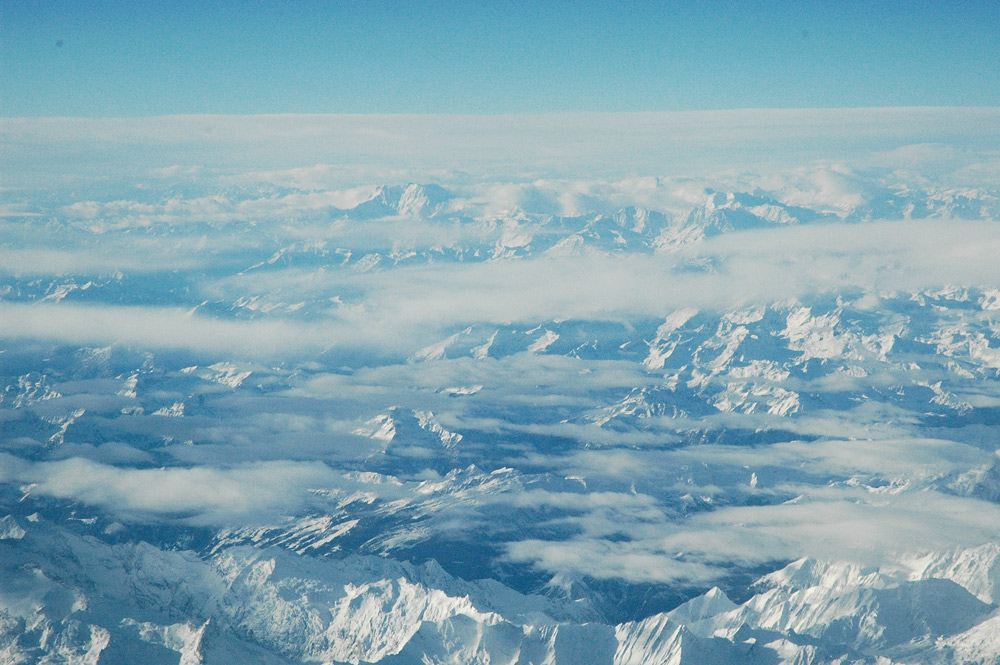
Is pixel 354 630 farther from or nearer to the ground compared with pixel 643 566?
farther from the ground

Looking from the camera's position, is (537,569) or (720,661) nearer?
(720,661)

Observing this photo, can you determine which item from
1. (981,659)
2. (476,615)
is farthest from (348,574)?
(981,659)

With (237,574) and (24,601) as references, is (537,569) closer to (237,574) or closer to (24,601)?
(237,574)

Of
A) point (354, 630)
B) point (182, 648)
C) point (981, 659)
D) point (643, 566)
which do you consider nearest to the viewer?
point (981, 659)

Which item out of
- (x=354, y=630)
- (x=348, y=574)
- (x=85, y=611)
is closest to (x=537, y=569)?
(x=348, y=574)

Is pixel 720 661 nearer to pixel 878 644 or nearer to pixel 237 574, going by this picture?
pixel 878 644

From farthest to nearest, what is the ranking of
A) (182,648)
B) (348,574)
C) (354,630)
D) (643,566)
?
1. (643,566)
2. (348,574)
3. (354,630)
4. (182,648)

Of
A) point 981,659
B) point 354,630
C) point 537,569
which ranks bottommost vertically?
point 537,569

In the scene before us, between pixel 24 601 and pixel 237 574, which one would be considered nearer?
pixel 24 601

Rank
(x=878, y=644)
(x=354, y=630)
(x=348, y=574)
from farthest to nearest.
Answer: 1. (x=348, y=574)
2. (x=354, y=630)
3. (x=878, y=644)
